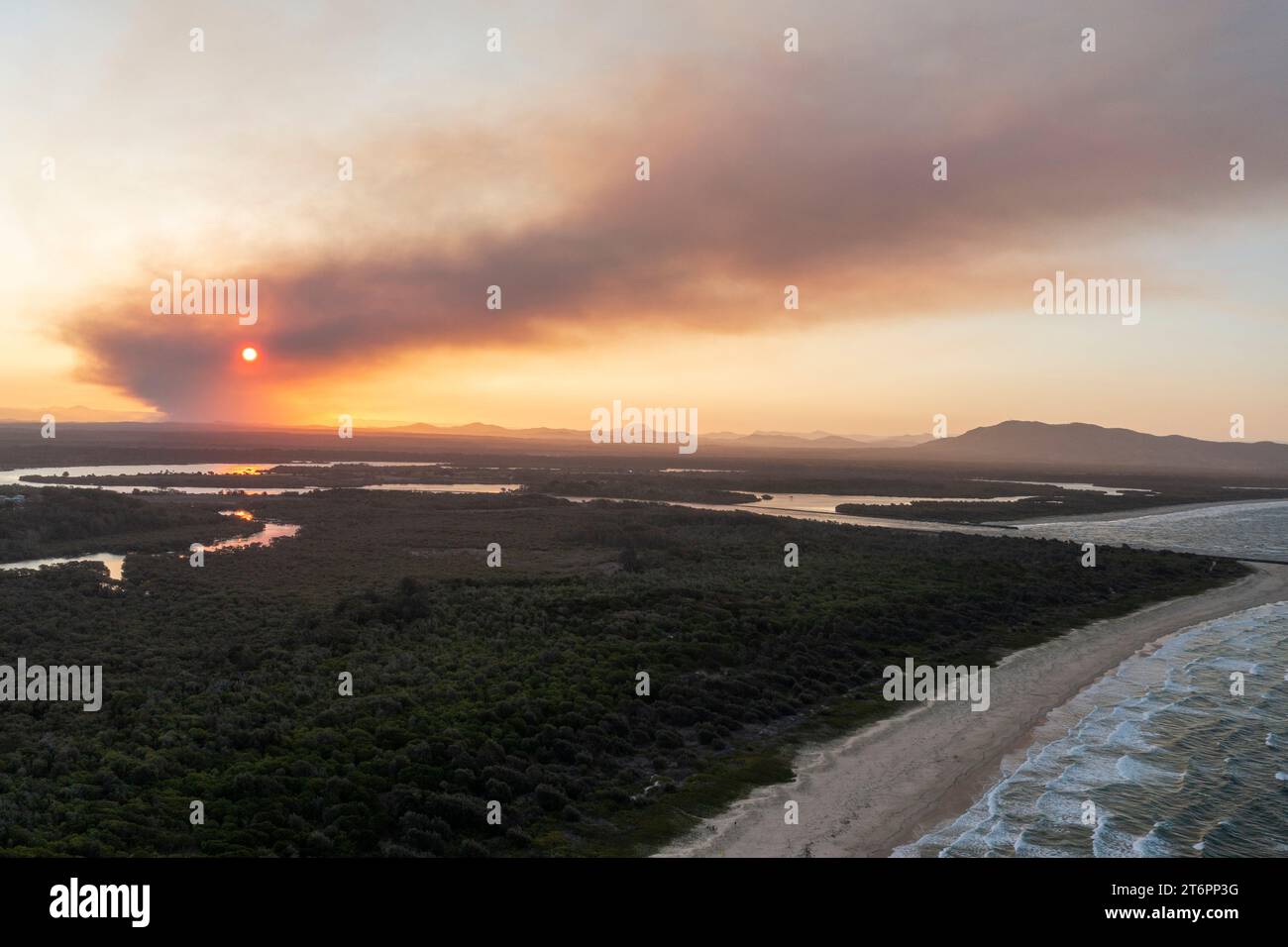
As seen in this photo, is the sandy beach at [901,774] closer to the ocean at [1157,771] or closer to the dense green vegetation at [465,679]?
the ocean at [1157,771]

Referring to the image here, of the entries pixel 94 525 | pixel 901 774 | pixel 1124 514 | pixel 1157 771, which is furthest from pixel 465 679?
pixel 1124 514

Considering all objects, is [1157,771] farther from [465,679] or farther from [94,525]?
[94,525]

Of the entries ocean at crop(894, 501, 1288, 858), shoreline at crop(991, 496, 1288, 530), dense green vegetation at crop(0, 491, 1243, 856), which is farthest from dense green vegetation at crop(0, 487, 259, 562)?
shoreline at crop(991, 496, 1288, 530)

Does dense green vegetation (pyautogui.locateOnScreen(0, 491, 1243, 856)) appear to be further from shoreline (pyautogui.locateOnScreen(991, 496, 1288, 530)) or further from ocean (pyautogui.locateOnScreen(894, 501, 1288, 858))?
shoreline (pyautogui.locateOnScreen(991, 496, 1288, 530))

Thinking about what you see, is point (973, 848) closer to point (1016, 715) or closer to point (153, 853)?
point (1016, 715)

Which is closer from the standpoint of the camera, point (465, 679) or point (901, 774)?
point (901, 774)
